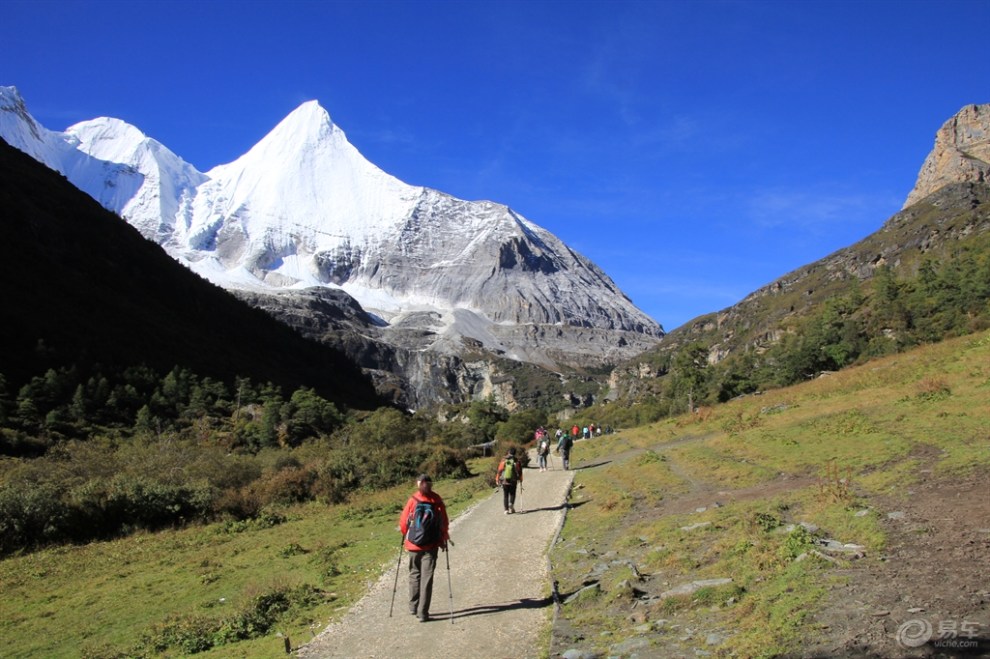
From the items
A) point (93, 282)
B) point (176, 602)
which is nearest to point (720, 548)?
point (176, 602)

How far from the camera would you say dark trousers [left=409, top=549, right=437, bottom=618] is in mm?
9594

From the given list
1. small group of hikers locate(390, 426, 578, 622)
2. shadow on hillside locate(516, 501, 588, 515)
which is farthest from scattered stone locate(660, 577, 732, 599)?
shadow on hillside locate(516, 501, 588, 515)

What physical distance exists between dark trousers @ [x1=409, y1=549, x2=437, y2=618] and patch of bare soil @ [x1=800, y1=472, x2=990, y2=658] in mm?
5249

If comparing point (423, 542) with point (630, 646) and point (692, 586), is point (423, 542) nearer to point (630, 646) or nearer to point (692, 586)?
point (630, 646)

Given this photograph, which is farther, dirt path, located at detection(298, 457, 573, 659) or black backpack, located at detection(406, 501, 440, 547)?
black backpack, located at detection(406, 501, 440, 547)

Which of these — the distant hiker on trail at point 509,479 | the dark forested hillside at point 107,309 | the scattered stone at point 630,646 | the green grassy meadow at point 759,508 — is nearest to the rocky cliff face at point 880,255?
the dark forested hillside at point 107,309

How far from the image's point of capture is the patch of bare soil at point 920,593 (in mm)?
5613

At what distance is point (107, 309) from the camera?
7412cm

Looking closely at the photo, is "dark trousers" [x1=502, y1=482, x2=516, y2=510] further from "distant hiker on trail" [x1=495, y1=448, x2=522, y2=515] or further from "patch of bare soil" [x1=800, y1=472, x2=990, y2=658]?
"patch of bare soil" [x1=800, y1=472, x2=990, y2=658]

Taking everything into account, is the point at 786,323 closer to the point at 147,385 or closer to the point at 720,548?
the point at 147,385

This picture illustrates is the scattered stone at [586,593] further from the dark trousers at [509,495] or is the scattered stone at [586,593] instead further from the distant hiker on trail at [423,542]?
the dark trousers at [509,495]

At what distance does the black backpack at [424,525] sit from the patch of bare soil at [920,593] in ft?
17.5

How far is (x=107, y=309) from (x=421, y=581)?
7727 cm

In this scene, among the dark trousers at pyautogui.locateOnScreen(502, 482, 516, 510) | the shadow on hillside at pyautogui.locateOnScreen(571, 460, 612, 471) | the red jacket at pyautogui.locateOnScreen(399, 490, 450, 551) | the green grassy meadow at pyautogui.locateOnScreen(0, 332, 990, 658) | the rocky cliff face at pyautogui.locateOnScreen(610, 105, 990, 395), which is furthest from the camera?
the rocky cliff face at pyautogui.locateOnScreen(610, 105, 990, 395)
